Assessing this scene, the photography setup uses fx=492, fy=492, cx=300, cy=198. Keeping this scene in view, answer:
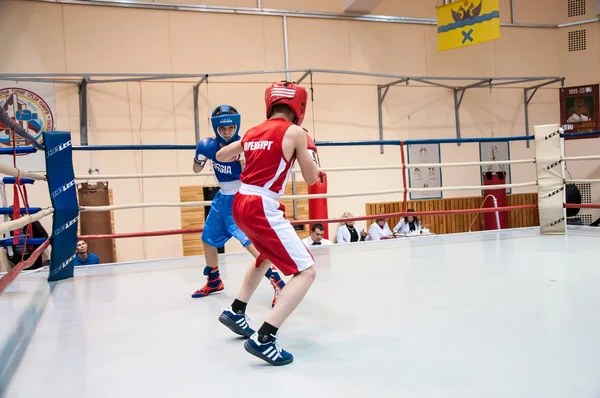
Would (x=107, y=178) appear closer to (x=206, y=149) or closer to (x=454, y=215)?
(x=206, y=149)

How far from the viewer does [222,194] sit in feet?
8.41

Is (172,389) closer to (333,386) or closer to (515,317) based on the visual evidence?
(333,386)

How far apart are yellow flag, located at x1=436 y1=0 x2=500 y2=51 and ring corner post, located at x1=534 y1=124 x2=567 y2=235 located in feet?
9.38

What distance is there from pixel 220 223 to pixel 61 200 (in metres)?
1.20

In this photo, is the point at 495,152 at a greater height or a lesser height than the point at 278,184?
greater

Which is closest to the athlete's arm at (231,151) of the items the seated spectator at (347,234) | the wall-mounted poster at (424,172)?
the seated spectator at (347,234)

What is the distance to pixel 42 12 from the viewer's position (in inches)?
253

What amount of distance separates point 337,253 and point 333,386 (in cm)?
242

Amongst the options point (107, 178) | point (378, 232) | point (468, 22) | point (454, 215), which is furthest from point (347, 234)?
point (107, 178)

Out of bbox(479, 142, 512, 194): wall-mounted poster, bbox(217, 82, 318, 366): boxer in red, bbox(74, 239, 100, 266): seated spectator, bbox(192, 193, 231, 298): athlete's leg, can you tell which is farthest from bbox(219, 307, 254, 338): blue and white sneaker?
bbox(479, 142, 512, 194): wall-mounted poster

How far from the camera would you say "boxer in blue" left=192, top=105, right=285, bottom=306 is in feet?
7.97

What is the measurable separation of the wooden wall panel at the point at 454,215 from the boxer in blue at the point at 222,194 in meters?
5.75

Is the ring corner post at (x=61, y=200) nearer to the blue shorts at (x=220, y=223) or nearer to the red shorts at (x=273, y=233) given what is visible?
the blue shorts at (x=220, y=223)

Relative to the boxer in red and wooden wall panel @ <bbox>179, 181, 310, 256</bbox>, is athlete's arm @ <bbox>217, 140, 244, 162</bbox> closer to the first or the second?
→ the boxer in red
